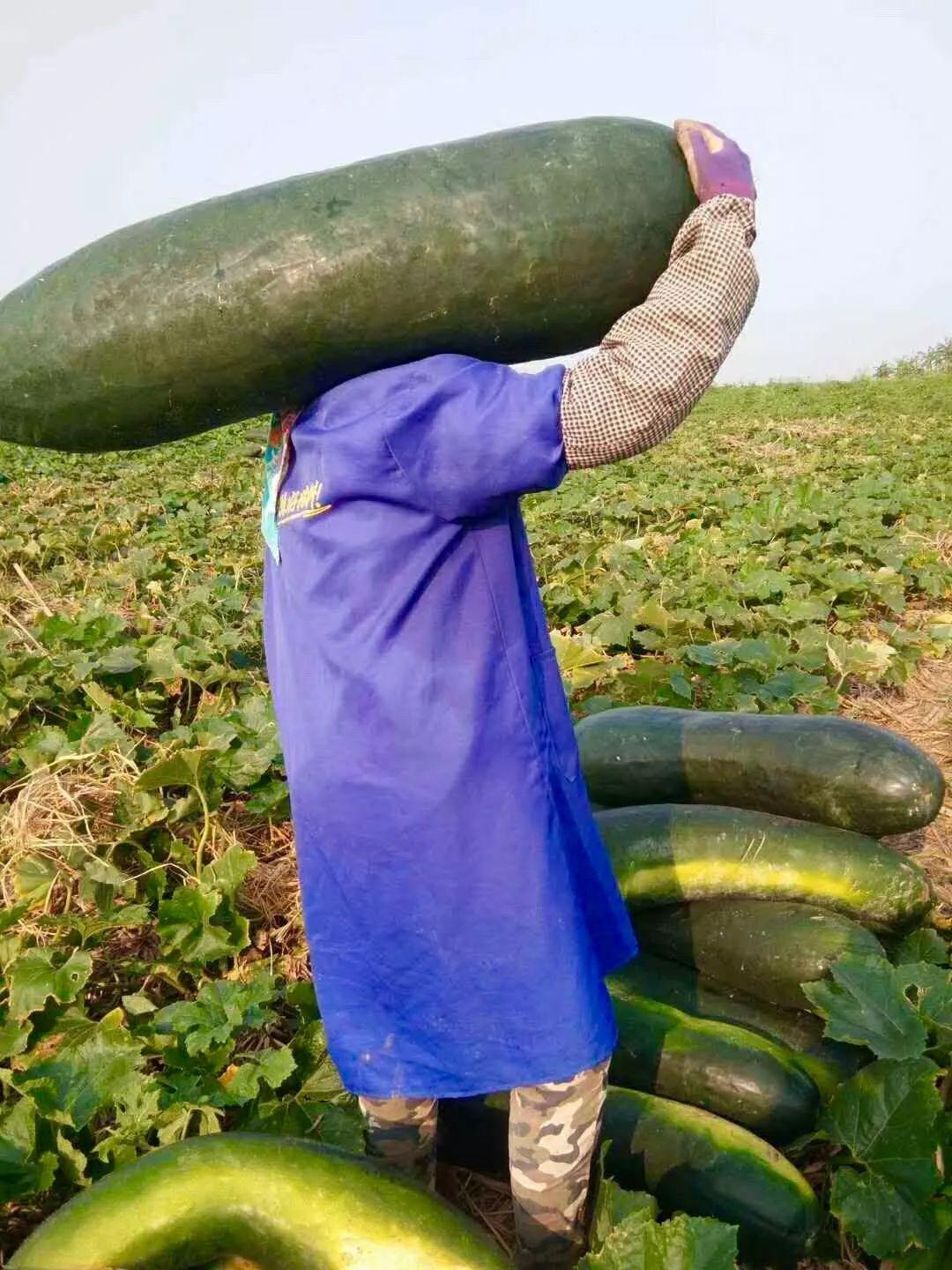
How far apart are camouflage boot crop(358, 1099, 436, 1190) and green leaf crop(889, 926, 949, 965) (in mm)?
1349

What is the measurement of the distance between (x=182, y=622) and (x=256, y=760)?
2.02m

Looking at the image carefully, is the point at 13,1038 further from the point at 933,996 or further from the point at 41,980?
the point at 933,996

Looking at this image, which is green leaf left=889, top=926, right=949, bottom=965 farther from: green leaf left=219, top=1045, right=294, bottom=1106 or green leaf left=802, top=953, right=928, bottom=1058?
green leaf left=219, top=1045, right=294, bottom=1106

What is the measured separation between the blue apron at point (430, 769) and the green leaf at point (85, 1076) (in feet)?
2.26

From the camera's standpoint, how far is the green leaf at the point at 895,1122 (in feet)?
6.44

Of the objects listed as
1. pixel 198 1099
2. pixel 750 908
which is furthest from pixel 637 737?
pixel 198 1099

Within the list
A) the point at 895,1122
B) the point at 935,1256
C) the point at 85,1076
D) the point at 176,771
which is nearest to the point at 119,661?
the point at 176,771

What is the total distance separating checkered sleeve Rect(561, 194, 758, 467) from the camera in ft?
5.12

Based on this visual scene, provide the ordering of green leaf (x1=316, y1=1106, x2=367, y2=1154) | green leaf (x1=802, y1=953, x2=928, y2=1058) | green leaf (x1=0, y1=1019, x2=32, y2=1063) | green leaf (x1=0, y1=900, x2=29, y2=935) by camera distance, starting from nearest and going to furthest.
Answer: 1. green leaf (x1=802, y1=953, x2=928, y2=1058)
2. green leaf (x1=316, y1=1106, x2=367, y2=1154)
3. green leaf (x1=0, y1=1019, x2=32, y2=1063)
4. green leaf (x1=0, y1=900, x2=29, y2=935)

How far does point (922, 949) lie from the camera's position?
8.79ft

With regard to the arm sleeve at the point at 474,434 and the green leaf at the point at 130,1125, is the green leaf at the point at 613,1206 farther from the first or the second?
the arm sleeve at the point at 474,434

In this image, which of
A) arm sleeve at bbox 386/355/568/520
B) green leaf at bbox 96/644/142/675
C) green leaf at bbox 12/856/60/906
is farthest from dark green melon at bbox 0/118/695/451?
green leaf at bbox 96/644/142/675

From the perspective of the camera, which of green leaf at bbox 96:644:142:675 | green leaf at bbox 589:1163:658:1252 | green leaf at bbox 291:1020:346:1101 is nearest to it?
green leaf at bbox 589:1163:658:1252

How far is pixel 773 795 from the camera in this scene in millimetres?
3025
